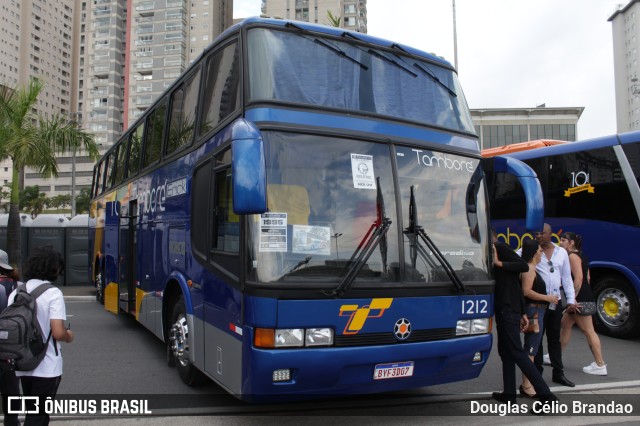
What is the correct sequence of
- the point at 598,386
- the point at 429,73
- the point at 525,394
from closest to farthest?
the point at 429,73
the point at 525,394
the point at 598,386

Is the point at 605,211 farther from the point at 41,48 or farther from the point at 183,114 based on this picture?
the point at 41,48

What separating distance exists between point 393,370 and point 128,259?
585cm

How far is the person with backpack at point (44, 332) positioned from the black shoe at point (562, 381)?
5287 millimetres

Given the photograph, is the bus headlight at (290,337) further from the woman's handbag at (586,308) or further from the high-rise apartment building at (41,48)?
the high-rise apartment building at (41,48)

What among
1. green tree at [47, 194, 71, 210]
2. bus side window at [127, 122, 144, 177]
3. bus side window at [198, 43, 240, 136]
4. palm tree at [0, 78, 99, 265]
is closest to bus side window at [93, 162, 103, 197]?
palm tree at [0, 78, 99, 265]

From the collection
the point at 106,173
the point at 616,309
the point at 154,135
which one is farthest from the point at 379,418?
the point at 106,173

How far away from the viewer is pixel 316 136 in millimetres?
4426

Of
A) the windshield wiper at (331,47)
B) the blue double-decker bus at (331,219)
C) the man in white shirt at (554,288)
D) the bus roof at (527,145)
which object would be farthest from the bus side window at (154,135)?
the bus roof at (527,145)

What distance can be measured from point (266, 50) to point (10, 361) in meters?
3.12

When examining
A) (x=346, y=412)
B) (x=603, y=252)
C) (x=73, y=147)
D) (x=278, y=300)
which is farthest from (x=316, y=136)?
(x=73, y=147)

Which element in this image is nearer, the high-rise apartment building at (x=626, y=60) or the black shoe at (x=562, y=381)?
the black shoe at (x=562, y=381)

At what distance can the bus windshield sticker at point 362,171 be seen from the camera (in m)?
4.44

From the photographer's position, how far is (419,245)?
14.7ft

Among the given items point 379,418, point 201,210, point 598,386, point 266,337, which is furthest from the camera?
point 598,386
